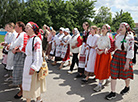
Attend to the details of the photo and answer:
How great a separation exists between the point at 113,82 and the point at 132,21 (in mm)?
60415

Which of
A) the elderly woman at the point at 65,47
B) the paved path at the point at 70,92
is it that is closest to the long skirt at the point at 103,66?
the paved path at the point at 70,92

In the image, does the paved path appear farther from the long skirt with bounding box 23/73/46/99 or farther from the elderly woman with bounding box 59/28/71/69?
the elderly woman with bounding box 59/28/71/69

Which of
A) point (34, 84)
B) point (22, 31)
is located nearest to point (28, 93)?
point (34, 84)

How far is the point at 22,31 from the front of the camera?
12.0 feet

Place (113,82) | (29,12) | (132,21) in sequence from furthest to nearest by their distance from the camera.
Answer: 1. (132,21)
2. (29,12)
3. (113,82)

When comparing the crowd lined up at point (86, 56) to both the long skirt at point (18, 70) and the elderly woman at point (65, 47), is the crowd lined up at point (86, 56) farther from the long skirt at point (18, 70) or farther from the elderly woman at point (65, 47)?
the elderly woman at point (65, 47)

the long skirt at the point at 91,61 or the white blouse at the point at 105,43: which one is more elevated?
the white blouse at the point at 105,43

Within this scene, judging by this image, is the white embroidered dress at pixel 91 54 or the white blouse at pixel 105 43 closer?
the white blouse at pixel 105 43

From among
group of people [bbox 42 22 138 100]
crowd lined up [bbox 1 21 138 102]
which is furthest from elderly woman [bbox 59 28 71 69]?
group of people [bbox 42 22 138 100]

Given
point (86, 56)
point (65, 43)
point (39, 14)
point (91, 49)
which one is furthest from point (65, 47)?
point (39, 14)

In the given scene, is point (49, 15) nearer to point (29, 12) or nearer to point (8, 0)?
point (29, 12)

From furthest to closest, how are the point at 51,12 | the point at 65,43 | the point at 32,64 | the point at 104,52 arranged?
the point at 51,12 < the point at 65,43 < the point at 104,52 < the point at 32,64

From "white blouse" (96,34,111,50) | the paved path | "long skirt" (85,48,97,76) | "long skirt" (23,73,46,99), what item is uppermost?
"white blouse" (96,34,111,50)

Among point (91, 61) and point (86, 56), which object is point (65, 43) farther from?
point (91, 61)
